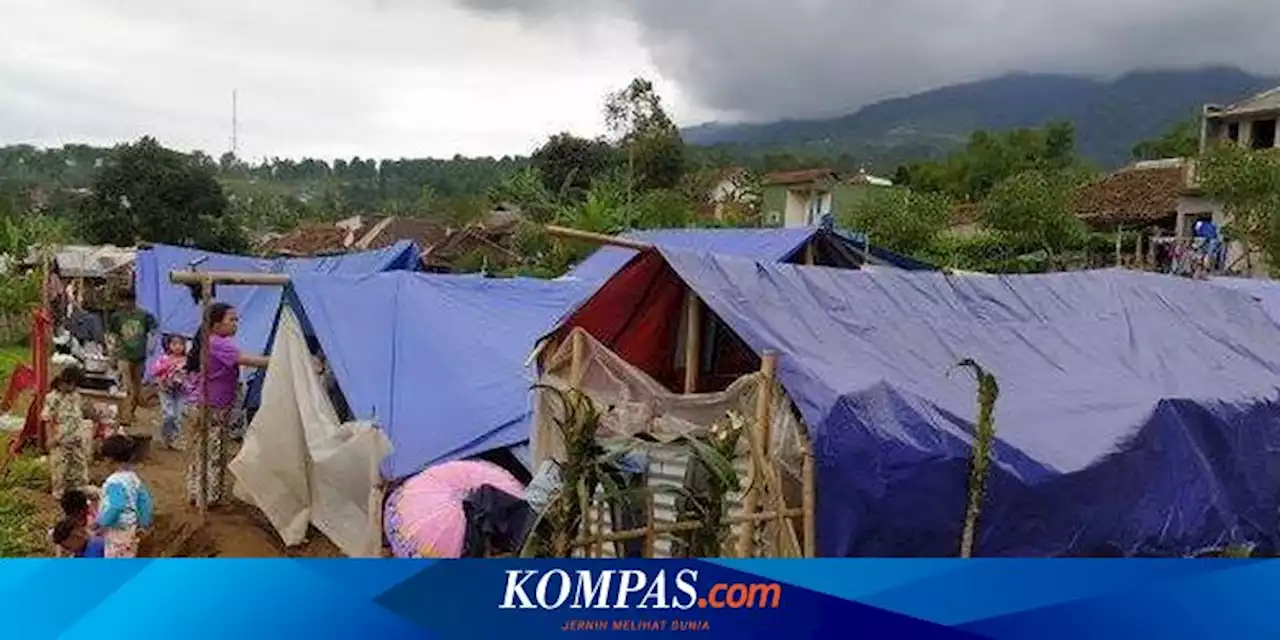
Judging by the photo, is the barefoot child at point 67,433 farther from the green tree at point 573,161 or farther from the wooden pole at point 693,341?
the green tree at point 573,161

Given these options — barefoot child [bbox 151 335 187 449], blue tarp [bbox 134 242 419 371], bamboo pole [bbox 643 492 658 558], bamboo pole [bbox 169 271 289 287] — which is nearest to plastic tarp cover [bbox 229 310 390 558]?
bamboo pole [bbox 169 271 289 287]

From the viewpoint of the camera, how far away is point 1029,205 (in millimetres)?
20984

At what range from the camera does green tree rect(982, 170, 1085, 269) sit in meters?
21.0

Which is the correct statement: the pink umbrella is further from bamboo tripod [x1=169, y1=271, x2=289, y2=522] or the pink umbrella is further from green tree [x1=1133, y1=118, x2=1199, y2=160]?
green tree [x1=1133, y1=118, x2=1199, y2=160]

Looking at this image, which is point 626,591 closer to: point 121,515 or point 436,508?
point 436,508

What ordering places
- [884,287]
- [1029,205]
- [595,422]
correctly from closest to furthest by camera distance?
[595,422] → [884,287] → [1029,205]

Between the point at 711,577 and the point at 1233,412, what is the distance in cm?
547

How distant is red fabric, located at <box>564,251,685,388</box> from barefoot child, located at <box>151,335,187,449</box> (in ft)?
11.4

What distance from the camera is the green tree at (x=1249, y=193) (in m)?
17.5

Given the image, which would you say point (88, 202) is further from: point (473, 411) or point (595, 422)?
point (595, 422)

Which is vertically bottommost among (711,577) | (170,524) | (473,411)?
(170,524)

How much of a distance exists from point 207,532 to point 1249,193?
1749 centimetres

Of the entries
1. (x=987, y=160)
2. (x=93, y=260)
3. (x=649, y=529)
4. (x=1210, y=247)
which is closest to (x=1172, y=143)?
(x=987, y=160)

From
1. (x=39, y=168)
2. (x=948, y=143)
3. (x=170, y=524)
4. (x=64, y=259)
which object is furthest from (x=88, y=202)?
(x=948, y=143)
